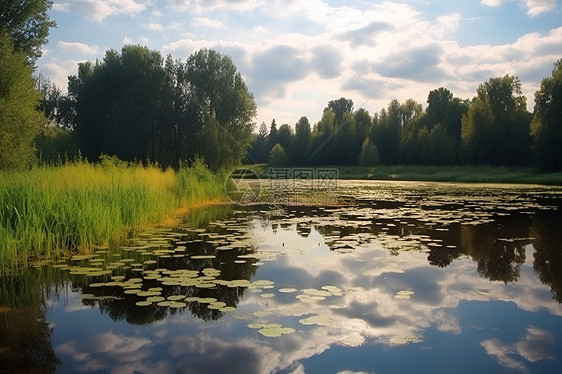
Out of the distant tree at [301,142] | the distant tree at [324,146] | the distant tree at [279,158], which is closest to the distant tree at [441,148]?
the distant tree at [324,146]

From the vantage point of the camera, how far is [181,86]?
35.4m

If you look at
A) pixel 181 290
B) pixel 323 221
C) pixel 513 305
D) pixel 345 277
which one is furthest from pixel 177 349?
pixel 323 221

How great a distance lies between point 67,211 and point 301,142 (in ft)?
234

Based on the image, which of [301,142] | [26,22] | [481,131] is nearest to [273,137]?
[301,142]

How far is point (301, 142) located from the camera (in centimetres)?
7750

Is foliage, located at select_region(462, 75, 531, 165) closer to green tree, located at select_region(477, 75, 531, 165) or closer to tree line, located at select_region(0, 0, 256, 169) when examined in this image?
green tree, located at select_region(477, 75, 531, 165)

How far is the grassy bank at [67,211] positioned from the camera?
627cm

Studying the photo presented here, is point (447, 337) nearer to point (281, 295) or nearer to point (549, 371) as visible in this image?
point (549, 371)

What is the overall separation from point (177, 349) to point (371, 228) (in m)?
7.00

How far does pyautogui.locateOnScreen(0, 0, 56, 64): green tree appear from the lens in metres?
20.3

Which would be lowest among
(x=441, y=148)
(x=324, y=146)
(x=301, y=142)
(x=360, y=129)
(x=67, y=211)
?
(x=67, y=211)

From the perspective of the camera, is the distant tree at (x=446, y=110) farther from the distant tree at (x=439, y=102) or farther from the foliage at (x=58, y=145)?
the foliage at (x=58, y=145)

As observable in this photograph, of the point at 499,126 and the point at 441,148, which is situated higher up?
the point at 499,126

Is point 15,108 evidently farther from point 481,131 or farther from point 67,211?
point 481,131
